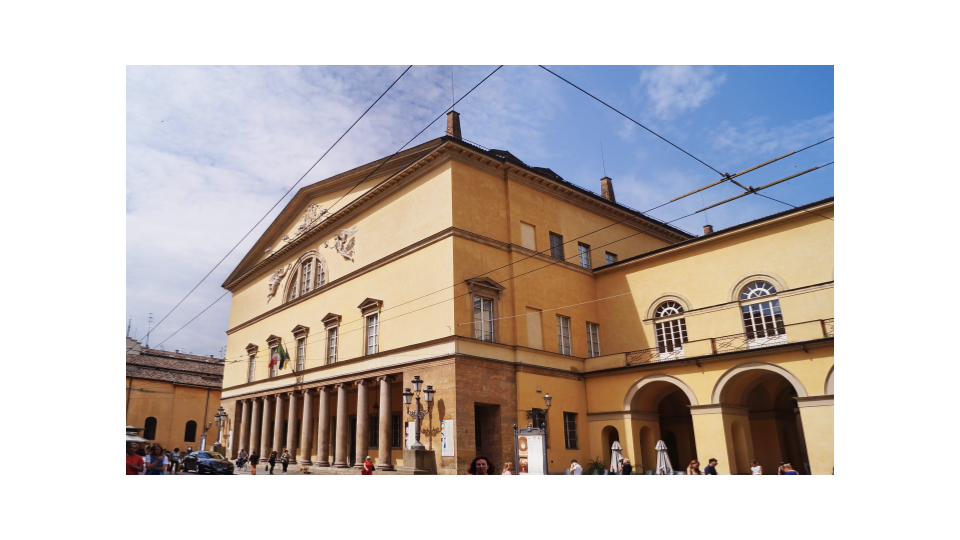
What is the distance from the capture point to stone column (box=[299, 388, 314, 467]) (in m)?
28.4

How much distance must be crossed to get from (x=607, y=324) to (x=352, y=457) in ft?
45.7

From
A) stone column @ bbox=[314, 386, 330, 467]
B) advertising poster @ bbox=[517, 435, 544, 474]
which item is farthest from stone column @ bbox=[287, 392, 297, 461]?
advertising poster @ bbox=[517, 435, 544, 474]

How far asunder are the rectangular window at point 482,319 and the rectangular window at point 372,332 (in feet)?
17.6

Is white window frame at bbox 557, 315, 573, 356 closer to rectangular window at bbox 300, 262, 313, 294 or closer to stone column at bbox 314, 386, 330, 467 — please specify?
stone column at bbox 314, 386, 330, 467

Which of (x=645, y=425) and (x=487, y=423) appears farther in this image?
(x=645, y=425)

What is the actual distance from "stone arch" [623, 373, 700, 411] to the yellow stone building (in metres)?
0.06

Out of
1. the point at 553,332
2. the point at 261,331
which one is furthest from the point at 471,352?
the point at 261,331

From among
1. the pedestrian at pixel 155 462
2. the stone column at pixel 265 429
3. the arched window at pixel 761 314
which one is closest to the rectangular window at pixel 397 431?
the stone column at pixel 265 429

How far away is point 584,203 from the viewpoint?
1141 inches

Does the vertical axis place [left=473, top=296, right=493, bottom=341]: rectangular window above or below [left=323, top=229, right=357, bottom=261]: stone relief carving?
below

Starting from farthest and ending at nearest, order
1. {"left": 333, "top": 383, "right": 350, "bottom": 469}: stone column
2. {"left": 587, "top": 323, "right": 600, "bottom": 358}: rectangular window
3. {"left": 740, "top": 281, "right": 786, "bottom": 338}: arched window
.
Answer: {"left": 587, "top": 323, "right": 600, "bottom": 358}: rectangular window
{"left": 333, "top": 383, "right": 350, "bottom": 469}: stone column
{"left": 740, "top": 281, "right": 786, "bottom": 338}: arched window

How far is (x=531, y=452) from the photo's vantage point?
19.5 meters
